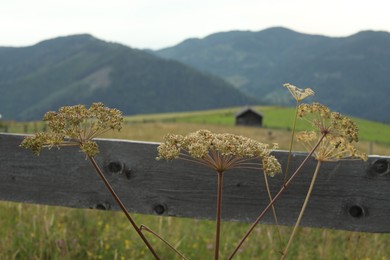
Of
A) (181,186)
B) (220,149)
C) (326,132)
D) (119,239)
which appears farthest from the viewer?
(119,239)

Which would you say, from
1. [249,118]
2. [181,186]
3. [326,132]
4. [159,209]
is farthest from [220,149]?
[249,118]

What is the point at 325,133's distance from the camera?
1585mm

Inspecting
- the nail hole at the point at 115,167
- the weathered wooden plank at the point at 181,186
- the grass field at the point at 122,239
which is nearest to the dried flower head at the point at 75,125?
the weathered wooden plank at the point at 181,186

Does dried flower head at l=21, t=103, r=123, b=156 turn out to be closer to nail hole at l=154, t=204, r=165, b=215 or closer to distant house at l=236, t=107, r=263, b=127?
nail hole at l=154, t=204, r=165, b=215

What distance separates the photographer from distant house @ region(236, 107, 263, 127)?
110 m

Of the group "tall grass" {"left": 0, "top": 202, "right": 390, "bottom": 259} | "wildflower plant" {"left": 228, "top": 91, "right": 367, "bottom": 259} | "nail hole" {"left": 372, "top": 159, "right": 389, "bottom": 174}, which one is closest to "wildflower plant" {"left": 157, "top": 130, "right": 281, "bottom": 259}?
"wildflower plant" {"left": 228, "top": 91, "right": 367, "bottom": 259}

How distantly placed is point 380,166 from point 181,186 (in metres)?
1.17

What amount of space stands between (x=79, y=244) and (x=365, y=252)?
2.40m

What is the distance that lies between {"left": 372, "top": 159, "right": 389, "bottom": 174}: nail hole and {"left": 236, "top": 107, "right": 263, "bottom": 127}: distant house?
107 metres

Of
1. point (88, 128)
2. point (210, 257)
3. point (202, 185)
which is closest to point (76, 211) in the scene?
point (210, 257)

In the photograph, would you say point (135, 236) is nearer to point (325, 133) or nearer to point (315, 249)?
point (315, 249)

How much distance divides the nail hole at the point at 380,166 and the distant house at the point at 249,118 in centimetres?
10735

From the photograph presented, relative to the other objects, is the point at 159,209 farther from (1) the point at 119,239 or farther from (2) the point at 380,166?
(1) the point at 119,239

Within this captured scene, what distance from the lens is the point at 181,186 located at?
3.05 meters
